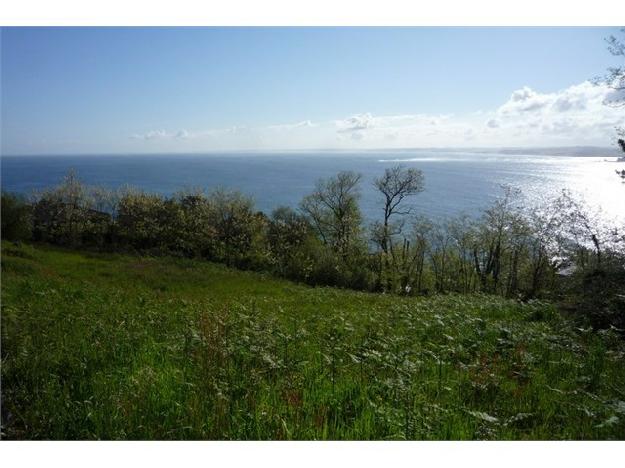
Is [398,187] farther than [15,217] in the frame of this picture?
Yes

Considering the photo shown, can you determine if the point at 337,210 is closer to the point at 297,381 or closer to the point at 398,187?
the point at 398,187

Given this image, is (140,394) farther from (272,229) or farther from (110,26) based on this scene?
(272,229)

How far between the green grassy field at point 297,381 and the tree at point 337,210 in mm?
14016

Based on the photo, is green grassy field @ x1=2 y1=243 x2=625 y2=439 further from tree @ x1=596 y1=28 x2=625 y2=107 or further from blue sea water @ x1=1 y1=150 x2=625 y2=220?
tree @ x1=596 y1=28 x2=625 y2=107

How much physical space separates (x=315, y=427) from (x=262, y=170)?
1044 centimetres

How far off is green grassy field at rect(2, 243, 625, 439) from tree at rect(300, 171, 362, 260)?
46.0 feet

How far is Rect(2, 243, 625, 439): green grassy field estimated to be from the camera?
10.9 ft

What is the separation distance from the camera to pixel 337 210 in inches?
1083

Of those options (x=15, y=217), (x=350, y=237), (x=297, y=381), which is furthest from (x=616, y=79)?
(x=350, y=237)

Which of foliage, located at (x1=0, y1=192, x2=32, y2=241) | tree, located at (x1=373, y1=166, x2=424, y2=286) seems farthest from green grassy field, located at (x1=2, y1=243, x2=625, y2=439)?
tree, located at (x1=373, y1=166, x2=424, y2=286)

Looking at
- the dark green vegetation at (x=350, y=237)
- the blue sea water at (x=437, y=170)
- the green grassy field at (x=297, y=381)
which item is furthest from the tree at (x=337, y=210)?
the green grassy field at (x=297, y=381)

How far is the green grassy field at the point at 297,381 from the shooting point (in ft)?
10.9

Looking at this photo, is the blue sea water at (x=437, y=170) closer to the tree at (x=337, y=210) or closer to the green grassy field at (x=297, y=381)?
the green grassy field at (x=297, y=381)

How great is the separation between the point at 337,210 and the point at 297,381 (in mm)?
23907
